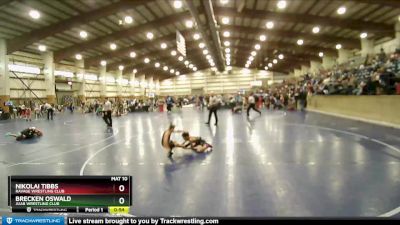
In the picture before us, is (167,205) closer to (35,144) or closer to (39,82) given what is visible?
(35,144)

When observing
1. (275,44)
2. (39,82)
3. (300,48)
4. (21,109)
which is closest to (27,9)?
(21,109)

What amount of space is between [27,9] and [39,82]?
1747 cm

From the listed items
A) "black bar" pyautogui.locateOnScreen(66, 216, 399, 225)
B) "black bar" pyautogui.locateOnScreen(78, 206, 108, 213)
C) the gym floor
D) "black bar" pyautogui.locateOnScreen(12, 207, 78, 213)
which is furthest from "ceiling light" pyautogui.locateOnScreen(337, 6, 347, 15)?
"black bar" pyautogui.locateOnScreen(12, 207, 78, 213)

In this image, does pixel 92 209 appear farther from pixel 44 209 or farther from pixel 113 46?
pixel 113 46

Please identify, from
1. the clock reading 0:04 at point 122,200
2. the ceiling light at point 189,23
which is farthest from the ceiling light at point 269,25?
the clock reading 0:04 at point 122,200

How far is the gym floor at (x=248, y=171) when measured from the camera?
4.59 metres

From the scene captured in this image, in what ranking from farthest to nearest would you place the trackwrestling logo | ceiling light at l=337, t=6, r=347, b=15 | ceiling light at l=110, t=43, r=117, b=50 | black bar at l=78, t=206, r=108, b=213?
ceiling light at l=110, t=43, r=117, b=50 → ceiling light at l=337, t=6, r=347, b=15 → black bar at l=78, t=206, r=108, b=213 → the trackwrestling logo
